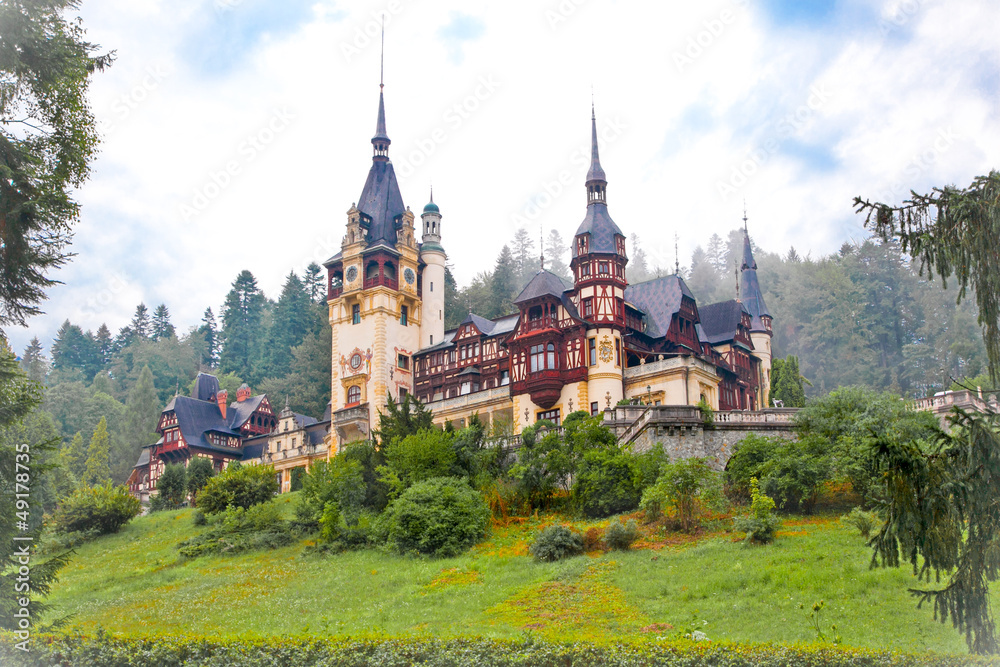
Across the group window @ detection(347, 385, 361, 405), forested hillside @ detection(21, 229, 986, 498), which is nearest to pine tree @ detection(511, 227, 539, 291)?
forested hillside @ detection(21, 229, 986, 498)

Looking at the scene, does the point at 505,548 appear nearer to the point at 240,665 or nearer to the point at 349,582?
the point at 349,582

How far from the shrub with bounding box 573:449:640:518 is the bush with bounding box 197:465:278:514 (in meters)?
18.7

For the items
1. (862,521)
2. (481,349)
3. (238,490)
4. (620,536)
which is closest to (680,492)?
(620,536)

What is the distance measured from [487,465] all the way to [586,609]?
1854cm

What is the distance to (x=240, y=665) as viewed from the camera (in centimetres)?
1892

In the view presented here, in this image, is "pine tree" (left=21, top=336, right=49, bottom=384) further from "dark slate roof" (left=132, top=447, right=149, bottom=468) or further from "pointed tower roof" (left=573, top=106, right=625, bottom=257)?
"pointed tower roof" (left=573, top=106, right=625, bottom=257)

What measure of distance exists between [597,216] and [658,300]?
728 cm

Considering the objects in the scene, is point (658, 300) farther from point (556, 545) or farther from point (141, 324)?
point (141, 324)

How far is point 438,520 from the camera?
36438 mm

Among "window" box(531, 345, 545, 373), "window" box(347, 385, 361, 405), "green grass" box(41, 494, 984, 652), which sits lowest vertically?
"green grass" box(41, 494, 984, 652)

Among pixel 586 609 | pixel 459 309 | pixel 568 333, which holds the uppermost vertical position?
pixel 459 309

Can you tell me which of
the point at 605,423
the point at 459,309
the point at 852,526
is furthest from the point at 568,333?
the point at 459,309

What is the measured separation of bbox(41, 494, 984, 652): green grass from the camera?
22.8 m

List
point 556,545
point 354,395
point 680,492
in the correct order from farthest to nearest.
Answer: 1. point 354,395
2. point 680,492
3. point 556,545
